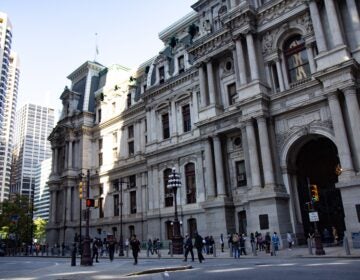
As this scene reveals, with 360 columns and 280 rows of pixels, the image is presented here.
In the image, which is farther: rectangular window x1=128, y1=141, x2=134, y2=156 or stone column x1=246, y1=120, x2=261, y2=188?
rectangular window x1=128, y1=141, x2=134, y2=156

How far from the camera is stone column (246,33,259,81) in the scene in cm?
3080

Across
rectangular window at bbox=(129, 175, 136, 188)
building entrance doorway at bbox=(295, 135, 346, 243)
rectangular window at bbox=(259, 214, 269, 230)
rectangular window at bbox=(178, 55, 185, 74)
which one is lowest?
rectangular window at bbox=(259, 214, 269, 230)

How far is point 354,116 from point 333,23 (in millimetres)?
7323

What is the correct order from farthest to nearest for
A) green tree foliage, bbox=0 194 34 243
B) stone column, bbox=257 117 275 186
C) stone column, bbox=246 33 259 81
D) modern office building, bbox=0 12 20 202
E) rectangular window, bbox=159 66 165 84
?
modern office building, bbox=0 12 20 202, green tree foliage, bbox=0 194 34 243, rectangular window, bbox=159 66 165 84, stone column, bbox=246 33 259 81, stone column, bbox=257 117 275 186

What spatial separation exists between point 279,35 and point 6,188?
13073 cm

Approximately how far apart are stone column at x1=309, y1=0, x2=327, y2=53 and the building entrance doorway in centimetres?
684

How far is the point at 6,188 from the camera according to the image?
13712cm

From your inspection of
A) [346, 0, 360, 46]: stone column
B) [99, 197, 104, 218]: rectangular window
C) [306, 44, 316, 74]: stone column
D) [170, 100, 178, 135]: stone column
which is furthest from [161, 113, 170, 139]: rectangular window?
[346, 0, 360, 46]: stone column

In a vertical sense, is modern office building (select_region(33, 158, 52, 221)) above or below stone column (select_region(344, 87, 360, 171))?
above

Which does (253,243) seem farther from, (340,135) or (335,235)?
(340,135)

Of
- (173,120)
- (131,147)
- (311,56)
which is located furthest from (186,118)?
(311,56)

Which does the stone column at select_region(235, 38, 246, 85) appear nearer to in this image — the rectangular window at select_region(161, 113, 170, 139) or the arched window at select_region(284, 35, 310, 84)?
the arched window at select_region(284, 35, 310, 84)

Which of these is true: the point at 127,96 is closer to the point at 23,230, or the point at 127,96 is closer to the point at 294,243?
the point at 294,243

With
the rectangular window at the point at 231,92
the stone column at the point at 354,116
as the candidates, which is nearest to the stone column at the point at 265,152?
the rectangular window at the point at 231,92
